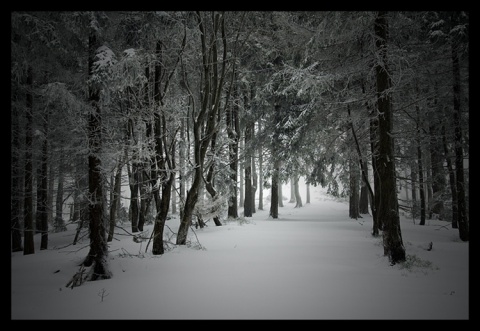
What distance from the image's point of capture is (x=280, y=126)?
607 inches

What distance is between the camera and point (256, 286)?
188 inches

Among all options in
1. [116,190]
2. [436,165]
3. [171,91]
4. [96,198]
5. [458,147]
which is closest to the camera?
[96,198]

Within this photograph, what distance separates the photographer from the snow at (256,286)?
384 cm

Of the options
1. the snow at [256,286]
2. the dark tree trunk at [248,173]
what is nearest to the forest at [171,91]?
the snow at [256,286]

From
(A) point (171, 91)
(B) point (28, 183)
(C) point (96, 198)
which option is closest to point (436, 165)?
(A) point (171, 91)

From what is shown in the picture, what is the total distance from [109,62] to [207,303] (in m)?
5.13

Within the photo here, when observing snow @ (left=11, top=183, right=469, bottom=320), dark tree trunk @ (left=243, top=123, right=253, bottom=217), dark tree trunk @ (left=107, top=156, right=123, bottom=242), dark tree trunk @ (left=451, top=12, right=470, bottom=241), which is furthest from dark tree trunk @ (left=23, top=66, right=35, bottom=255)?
dark tree trunk @ (left=451, top=12, right=470, bottom=241)

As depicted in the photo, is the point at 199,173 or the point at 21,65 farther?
the point at 199,173

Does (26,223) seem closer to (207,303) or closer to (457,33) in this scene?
(207,303)

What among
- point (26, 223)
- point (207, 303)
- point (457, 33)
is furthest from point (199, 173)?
point (457, 33)

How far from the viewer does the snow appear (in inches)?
151

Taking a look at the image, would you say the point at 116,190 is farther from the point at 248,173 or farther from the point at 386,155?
the point at 248,173

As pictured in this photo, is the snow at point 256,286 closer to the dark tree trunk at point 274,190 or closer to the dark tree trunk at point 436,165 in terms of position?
the dark tree trunk at point 436,165

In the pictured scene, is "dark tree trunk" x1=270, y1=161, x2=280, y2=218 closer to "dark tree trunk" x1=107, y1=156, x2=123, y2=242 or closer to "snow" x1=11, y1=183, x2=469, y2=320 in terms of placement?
"snow" x1=11, y1=183, x2=469, y2=320
